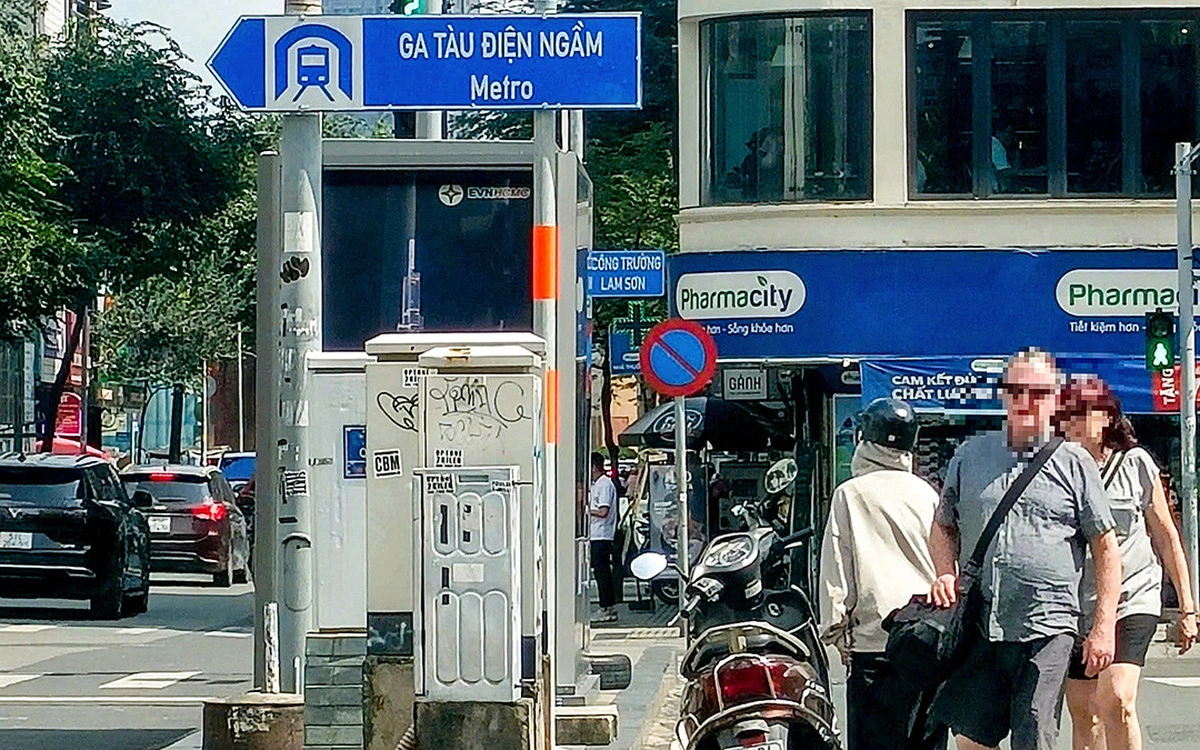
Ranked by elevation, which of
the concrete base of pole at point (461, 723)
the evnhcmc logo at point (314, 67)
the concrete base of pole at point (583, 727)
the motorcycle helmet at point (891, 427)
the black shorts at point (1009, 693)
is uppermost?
the evnhcmc logo at point (314, 67)

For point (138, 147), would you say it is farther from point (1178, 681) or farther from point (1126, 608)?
point (1126, 608)

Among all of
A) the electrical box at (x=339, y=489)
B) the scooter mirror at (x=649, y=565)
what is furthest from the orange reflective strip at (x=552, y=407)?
the scooter mirror at (x=649, y=565)

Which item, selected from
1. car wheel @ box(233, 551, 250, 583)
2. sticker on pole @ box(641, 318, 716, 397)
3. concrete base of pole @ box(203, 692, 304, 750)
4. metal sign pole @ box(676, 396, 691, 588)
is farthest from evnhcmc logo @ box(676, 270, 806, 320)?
concrete base of pole @ box(203, 692, 304, 750)

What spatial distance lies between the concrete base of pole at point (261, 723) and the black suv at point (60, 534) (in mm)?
13179

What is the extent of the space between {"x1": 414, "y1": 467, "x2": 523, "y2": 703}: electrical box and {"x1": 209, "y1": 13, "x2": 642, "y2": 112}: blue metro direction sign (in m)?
2.40

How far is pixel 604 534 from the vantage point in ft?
81.9

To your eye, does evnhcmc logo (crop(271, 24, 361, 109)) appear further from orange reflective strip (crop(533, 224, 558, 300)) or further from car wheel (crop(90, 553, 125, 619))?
car wheel (crop(90, 553, 125, 619))

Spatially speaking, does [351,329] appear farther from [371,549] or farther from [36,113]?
[36,113]

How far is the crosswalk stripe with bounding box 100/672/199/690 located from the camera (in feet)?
53.3

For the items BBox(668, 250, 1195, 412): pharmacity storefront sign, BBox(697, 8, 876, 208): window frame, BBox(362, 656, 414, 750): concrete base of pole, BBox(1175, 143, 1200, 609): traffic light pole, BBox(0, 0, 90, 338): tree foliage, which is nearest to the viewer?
BBox(362, 656, 414, 750): concrete base of pole

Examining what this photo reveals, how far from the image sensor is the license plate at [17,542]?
75.4 feet

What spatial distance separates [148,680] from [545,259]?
312 inches

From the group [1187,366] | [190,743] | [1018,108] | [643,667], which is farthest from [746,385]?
[190,743]

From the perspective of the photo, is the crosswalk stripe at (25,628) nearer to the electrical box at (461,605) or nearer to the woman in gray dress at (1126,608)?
the electrical box at (461,605)
